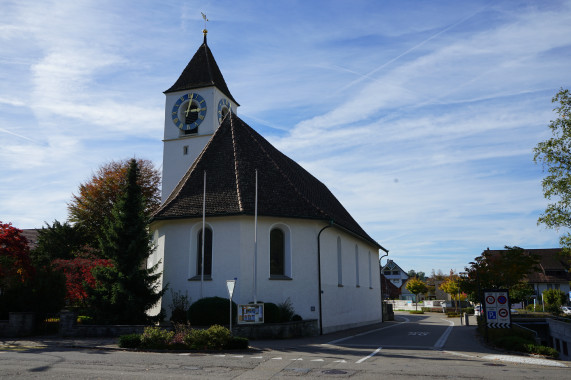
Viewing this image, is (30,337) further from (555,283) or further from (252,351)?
(555,283)

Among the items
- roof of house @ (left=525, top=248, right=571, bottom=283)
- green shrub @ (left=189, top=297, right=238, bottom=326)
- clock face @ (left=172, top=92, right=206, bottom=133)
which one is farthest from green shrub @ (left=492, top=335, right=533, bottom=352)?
roof of house @ (left=525, top=248, right=571, bottom=283)

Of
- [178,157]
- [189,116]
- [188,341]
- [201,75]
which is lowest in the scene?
[188,341]

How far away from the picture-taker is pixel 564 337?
2470cm

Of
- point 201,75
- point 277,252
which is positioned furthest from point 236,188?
point 201,75

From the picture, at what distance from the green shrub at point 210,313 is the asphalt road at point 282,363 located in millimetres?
2513

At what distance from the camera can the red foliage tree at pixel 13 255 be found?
18.3 m

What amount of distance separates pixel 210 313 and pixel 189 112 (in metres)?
18.3

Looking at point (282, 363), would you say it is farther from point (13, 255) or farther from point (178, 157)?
point (178, 157)

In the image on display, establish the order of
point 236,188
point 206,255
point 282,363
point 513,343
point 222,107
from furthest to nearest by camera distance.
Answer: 1. point 222,107
2. point 236,188
3. point 206,255
4. point 513,343
5. point 282,363

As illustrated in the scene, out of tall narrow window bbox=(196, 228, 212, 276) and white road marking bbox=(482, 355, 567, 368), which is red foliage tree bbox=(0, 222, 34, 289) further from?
white road marking bbox=(482, 355, 567, 368)

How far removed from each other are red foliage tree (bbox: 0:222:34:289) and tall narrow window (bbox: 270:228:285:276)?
10.3 metres

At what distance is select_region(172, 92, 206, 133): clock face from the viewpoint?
3262 cm

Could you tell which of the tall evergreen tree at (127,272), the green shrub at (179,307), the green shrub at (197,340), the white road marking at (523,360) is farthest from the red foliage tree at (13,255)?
the white road marking at (523,360)

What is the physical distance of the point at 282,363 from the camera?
41.2ft
